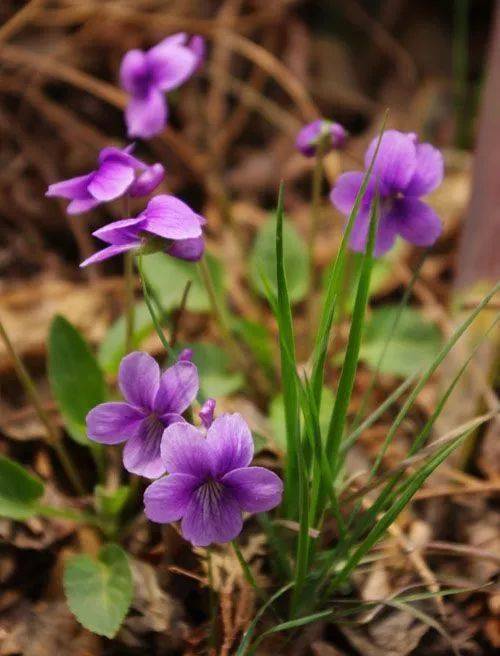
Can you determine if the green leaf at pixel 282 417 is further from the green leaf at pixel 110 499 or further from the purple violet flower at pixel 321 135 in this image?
the purple violet flower at pixel 321 135

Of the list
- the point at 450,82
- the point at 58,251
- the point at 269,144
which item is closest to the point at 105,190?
the point at 58,251

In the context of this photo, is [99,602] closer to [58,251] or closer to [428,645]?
[428,645]

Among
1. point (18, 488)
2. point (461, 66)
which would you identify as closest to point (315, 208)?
point (18, 488)

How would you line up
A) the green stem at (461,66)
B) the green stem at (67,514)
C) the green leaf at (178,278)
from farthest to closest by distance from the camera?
1. the green stem at (461,66)
2. the green leaf at (178,278)
3. the green stem at (67,514)

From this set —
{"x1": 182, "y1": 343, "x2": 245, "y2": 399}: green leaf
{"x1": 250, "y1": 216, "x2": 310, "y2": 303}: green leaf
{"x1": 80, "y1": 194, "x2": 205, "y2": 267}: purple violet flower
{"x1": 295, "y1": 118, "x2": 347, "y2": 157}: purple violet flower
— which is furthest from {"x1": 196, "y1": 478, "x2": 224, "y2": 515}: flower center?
{"x1": 250, "y1": 216, "x2": 310, "y2": 303}: green leaf

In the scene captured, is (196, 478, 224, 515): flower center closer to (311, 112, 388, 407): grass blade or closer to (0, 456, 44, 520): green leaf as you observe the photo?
(311, 112, 388, 407): grass blade

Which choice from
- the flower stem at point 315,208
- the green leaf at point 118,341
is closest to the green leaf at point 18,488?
the green leaf at point 118,341
